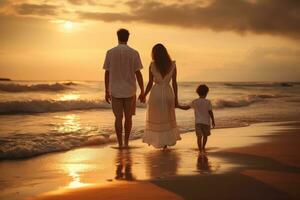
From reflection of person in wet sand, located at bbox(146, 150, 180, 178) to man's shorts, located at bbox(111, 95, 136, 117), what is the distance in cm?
119

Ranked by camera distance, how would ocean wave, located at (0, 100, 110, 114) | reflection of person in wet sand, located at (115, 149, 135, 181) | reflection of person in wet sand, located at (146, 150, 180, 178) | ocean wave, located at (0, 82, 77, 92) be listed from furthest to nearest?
ocean wave, located at (0, 82, 77, 92) → ocean wave, located at (0, 100, 110, 114) → reflection of person in wet sand, located at (146, 150, 180, 178) → reflection of person in wet sand, located at (115, 149, 135, 181)

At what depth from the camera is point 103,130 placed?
11.8 meters

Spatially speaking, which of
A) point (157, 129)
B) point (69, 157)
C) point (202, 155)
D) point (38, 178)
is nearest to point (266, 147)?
point (202, 155)

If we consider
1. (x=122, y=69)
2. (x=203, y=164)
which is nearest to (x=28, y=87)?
(x=122, y=69)

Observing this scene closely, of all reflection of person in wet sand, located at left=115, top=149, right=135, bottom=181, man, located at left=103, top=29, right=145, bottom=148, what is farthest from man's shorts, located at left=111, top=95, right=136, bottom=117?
reflection of person in wet sand, located at left=115, top=149, right=135, bottom=181

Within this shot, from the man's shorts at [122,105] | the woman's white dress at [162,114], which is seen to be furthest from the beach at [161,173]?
the man's shorts at [122,105]

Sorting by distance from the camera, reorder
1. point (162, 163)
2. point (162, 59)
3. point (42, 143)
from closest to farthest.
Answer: point (162, 163)
point (162, 59)
point (42, 143)

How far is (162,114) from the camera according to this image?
845 centimetres

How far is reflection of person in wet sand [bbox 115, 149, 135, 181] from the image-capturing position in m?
5.65

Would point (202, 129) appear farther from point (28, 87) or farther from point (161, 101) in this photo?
point (28, 87)

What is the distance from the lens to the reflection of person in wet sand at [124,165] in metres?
5.65

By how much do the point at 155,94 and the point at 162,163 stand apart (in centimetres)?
206

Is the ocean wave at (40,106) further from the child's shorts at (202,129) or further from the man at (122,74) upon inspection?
the child's shorts at (202,129)

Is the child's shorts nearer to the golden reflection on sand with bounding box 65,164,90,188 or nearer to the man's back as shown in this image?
the man's back
